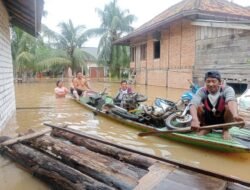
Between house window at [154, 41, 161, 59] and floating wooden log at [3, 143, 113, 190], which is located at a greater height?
house window at [154, 41, 161, 59]

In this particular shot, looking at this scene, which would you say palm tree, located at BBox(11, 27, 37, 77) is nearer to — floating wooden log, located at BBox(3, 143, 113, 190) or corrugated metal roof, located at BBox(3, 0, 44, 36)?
corrugated metal roof, located at BBox(3, 0, 44, 36)

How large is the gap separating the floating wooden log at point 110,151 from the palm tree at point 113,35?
896 inches

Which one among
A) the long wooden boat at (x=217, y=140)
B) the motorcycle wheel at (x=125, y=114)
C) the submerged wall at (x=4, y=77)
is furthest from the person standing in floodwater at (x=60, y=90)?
the long wooden boat at (x=217, y=140)

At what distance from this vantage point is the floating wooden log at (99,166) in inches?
114

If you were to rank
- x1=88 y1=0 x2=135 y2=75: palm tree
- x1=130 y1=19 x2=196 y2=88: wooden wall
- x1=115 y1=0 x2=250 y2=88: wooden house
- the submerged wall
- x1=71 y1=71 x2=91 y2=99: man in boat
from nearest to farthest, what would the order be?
the submerged wall
x1=115 y1=0 x2=250 y2=88: wooden house
x1=71 y1=71 x2=91 y2=99: man in boat
x1=130 y1=19 x2=196 y2=88: wooden wall
x1=88 y1=0 x2=135 y2=75: palm tree

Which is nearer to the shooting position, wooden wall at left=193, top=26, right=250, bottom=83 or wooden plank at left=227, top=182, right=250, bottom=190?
wooden plank at left=227, top=182, right=250, bottom=190

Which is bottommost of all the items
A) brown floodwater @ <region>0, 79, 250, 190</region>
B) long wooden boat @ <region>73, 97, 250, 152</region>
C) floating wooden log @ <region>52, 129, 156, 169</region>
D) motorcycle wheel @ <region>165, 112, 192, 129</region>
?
brown floodwater @ <region>0, 79, 250, 190</region>

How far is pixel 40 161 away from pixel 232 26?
11.7 m

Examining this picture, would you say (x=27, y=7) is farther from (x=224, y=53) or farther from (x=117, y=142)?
(x=224, y=53)

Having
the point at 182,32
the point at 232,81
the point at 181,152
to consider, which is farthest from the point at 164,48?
the point at 181,152

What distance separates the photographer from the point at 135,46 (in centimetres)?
2148

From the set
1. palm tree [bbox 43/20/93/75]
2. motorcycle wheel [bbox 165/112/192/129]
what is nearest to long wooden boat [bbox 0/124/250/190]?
motorcycle wheel [bbox 165/112/192/129]

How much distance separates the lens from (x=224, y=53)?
1103 cm

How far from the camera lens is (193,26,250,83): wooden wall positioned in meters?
9.99
